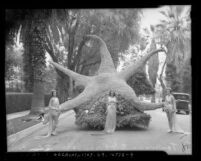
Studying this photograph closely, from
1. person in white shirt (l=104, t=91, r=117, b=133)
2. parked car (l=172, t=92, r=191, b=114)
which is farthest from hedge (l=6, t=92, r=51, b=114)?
parked car (l=172, t=92, r=191, b=114)

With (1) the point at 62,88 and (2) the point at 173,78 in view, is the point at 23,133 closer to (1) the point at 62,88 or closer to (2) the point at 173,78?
(1) the point at 62,88

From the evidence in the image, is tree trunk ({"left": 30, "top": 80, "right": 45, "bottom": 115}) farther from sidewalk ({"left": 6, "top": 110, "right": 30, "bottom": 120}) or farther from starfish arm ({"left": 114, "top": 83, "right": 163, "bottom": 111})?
starfish arm ({"left": 114, "top": 83, "right": 163, "bottom": 111})

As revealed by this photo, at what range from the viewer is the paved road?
5207 millimetres

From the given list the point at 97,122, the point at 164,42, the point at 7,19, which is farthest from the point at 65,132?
the point at 164,42

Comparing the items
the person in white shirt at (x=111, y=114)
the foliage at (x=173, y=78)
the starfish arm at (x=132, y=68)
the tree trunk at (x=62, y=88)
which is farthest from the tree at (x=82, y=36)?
the foliage at (x=173, y=78)

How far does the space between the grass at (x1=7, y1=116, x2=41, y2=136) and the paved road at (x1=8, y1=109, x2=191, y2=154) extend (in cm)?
26

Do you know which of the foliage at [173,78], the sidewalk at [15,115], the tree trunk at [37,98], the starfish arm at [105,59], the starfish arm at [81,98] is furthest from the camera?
the starfish arm at [105,59]

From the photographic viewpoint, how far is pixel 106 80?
7359mm

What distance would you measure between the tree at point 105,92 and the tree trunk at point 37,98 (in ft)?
Answer: 2.39

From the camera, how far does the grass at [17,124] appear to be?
219 inches

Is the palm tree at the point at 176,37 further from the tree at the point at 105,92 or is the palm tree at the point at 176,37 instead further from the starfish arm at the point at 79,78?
the starfish arm at the point at 79,78

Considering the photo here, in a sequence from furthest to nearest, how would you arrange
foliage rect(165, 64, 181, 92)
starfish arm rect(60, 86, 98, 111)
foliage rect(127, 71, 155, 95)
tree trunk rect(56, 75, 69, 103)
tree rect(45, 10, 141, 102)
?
foliage rect(127, 71, 155, 95) → starfish arm rect(60, 86, 98, 111) → tree trunk rect(56, 75, 69, 103) → tree rect(45, 10, 141, 102) → foliage rect(165, 64, 181, 92)

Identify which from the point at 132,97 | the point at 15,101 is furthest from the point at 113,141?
the point at 15,101

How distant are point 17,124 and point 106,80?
8.84ft
